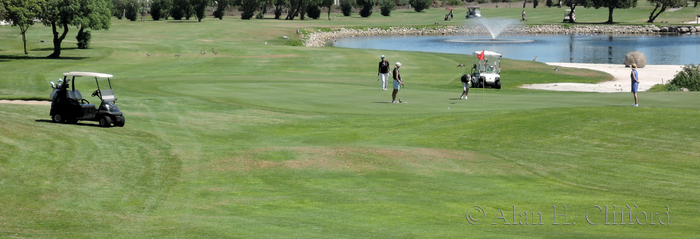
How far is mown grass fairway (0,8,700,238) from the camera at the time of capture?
1266cm

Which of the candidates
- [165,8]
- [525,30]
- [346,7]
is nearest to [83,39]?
[165,8]

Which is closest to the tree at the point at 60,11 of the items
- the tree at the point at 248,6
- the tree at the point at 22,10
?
the tree at the point at 22,10

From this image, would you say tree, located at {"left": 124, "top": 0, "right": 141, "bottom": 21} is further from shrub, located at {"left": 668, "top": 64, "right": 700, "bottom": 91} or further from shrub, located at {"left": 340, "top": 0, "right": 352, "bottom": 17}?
shrub, located at {"left": 668, "top": 64, "right": 700, "bottom": 91}

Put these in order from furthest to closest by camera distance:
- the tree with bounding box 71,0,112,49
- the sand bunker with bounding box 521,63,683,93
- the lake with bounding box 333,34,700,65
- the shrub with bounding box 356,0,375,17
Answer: the shrub with bounding box 356,0,375,17 < the lake with bounding box 333,34,700,65 < the tree with bounding box 71,0,112,49 < the sand bunker with bounding box 521,63,683,93

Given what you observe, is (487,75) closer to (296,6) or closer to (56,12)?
(56,12)

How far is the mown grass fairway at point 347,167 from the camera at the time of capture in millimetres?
12664

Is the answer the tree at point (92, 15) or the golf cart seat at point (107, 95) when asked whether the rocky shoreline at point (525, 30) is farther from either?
the golf cart seat at point (107, 95)

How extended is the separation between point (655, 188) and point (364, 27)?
132 meters

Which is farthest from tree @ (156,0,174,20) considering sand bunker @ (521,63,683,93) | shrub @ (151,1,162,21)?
sand bunker @ (521,63,683,93)

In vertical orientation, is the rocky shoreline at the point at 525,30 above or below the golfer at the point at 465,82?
above

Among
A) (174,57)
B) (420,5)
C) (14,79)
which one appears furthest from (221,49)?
(420,5)

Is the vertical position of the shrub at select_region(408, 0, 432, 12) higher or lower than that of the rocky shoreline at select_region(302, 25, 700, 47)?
higher

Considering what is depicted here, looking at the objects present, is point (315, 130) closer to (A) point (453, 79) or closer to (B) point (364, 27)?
(A) point (453, 79)

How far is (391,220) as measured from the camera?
1316cm
